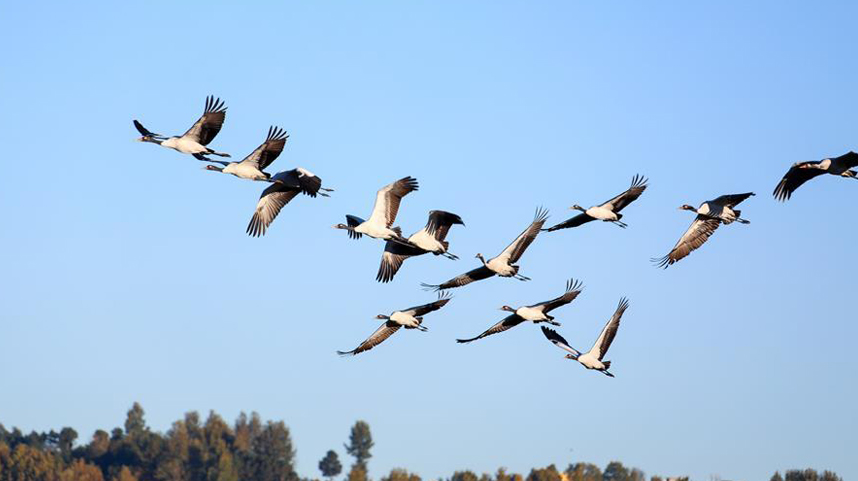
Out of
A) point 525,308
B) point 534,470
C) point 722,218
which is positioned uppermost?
point 534,470

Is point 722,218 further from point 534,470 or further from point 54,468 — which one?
point 54,468

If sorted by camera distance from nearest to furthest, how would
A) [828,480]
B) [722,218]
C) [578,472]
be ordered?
1. [722,218]
2. [828,480]
3. [578,472]

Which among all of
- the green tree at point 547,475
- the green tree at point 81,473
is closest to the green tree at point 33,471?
the green tree at point 81,473

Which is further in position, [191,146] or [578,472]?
[578,472]

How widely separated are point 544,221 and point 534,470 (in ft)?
396

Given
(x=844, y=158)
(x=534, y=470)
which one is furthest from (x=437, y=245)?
(x=534, y=470)

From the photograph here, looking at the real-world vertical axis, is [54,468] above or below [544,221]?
above

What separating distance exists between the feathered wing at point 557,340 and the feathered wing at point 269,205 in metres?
9.16

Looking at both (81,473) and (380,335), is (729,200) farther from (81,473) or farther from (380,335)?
(81,473)

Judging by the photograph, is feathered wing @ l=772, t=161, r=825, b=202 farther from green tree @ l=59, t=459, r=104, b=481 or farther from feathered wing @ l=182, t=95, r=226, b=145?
green tree @ l=59, t=459, r=104, b=481

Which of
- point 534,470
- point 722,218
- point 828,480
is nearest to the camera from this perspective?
point 722,218

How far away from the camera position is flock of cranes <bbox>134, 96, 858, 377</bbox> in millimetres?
47406

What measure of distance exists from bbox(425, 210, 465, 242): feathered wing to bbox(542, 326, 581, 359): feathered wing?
4979 millimetres

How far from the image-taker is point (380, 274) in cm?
5016
